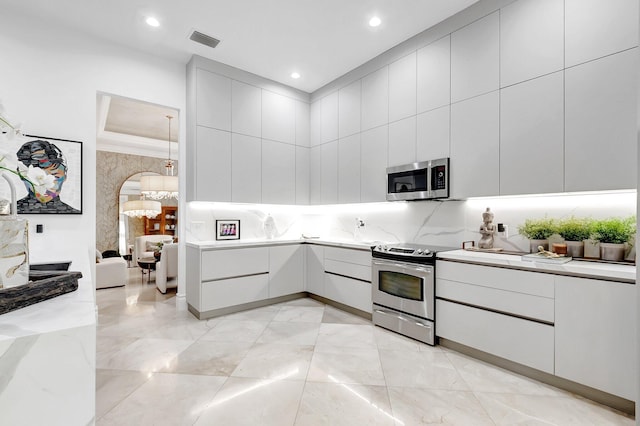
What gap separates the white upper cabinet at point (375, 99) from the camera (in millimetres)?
3723

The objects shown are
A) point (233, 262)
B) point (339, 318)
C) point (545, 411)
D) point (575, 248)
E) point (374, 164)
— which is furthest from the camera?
point (374, 164)

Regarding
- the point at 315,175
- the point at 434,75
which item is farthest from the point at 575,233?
the point at 315,175

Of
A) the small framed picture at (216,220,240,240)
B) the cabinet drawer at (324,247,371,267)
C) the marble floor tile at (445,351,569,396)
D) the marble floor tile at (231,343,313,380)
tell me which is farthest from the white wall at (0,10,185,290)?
the marble floor tile at (445,351,569,396)

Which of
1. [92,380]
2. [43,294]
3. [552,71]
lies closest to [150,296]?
[43,294]

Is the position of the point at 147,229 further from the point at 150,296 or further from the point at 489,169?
the point at 489,169

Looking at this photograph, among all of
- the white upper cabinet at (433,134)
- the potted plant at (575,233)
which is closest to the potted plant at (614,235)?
the potted plant at (575,233)

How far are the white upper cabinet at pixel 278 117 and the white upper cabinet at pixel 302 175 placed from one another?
24 centimetres

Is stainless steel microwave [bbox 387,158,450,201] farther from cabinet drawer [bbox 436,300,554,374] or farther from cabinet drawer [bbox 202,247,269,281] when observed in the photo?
cabinet drawer [bbox 202,247,269,281]

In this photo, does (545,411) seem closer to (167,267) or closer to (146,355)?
(146,355)

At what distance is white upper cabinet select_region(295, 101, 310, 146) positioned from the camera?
4746 mm

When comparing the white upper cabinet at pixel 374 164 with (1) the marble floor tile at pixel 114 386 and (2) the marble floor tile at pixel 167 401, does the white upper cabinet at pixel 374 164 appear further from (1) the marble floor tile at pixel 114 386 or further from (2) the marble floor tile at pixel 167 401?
(1) the marble floor tile at pixel 114 386

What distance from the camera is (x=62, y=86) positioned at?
10.4ft

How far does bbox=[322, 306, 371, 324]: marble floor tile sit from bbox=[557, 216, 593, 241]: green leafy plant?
206 centimetres

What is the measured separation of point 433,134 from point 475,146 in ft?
1.58
